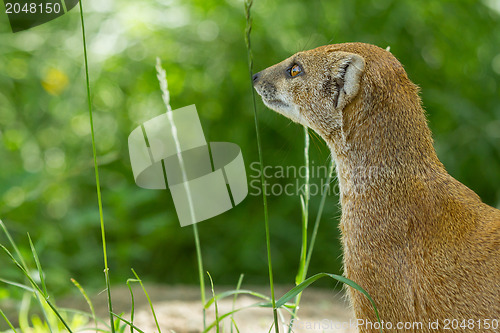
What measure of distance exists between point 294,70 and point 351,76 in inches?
9.6

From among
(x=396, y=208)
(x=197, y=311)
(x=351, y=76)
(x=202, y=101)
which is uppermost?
(x=351, y=76)

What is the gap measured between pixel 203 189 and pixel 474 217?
181cm

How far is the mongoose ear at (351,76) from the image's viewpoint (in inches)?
64.8

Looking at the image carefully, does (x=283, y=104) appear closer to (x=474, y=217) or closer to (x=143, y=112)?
(x=474, y=217)

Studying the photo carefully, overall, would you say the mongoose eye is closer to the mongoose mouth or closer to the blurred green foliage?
the mongoose mouth

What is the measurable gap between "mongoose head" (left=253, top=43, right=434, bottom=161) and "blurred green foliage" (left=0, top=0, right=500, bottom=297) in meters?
1.32

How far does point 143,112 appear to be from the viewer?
140 inches

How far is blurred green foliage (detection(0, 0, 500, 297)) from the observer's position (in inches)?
127

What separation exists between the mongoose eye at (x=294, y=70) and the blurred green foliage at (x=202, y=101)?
125cm

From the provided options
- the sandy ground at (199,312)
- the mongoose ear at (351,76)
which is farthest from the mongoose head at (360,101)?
the sandy ground at (199,312)

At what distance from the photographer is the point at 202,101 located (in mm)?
3510

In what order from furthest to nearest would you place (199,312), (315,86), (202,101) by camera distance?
(202,101), (199,312), (315,86)

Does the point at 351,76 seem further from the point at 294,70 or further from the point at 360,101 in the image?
the point at 294,70

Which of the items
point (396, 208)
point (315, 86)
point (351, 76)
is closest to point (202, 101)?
point (315, 86)
